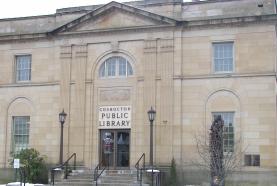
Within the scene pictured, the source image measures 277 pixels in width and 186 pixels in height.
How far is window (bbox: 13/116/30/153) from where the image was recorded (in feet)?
110

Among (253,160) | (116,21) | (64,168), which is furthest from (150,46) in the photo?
(253,160)

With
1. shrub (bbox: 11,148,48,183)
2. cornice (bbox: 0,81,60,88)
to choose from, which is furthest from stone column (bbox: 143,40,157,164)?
shrub (bbox: 11,148,48,183)

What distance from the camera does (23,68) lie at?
1361 inches

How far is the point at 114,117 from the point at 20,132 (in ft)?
20.9

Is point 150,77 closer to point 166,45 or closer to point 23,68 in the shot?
point 166,45

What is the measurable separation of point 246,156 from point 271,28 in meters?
6.99

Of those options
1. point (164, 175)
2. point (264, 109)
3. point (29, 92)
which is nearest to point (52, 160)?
point (29, 92)

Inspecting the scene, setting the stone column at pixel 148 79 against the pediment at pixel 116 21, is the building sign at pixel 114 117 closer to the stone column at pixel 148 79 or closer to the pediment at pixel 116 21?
the stone column at pixel 148 79

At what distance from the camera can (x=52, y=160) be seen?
3253cm

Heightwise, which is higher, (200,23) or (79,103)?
(200,23)

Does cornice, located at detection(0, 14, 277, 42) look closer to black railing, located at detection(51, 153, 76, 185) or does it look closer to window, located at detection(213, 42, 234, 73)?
window, located at detection(213, 42, 234, 73)

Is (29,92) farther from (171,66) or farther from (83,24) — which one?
(171,66)

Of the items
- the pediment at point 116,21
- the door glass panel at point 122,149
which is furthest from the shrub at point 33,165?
the pediment at point 116,21

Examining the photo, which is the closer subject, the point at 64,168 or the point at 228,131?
the point at 228,131
